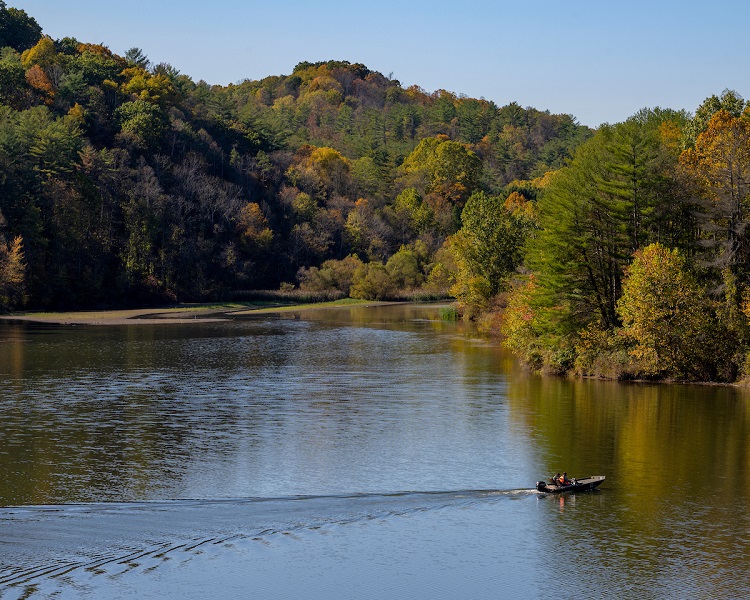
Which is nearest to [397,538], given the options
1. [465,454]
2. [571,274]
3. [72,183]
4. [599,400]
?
[465,454]

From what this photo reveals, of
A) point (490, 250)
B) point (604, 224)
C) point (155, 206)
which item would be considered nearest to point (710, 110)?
→ point (604, 224)

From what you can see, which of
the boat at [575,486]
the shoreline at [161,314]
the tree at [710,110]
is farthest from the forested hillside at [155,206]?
the boat at [575,486]

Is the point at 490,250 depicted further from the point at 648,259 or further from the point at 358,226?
the point at 358,226

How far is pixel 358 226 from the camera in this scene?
184625 mm

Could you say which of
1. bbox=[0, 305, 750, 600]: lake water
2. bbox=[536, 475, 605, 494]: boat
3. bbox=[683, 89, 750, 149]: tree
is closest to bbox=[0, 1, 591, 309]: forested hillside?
bbox=[683, 89, 750, 149]: tree

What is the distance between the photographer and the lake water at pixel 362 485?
96.9 feet

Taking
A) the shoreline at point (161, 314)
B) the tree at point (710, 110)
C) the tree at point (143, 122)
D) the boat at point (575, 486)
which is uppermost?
the tree at point (143, 122)

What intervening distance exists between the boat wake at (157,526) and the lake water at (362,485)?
103mm

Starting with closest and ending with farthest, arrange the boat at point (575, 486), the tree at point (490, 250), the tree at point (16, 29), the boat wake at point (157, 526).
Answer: the boat wake at point (157, 526) < the boat at point (575, 486) < the tree at point (490, 250) < the tree at point (16, 29)

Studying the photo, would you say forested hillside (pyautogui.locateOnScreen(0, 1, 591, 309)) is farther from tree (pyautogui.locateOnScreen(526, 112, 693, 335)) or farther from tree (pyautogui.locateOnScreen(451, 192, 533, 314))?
tree (pyautogui.locateOnScreen(526, 112, 693, 335))

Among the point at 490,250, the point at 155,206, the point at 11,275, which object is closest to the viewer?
the point at 490,250

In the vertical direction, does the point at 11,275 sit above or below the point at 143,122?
below

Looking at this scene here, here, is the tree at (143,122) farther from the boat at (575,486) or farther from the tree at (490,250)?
the boat at (575,486)

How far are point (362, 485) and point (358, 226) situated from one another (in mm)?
147156
